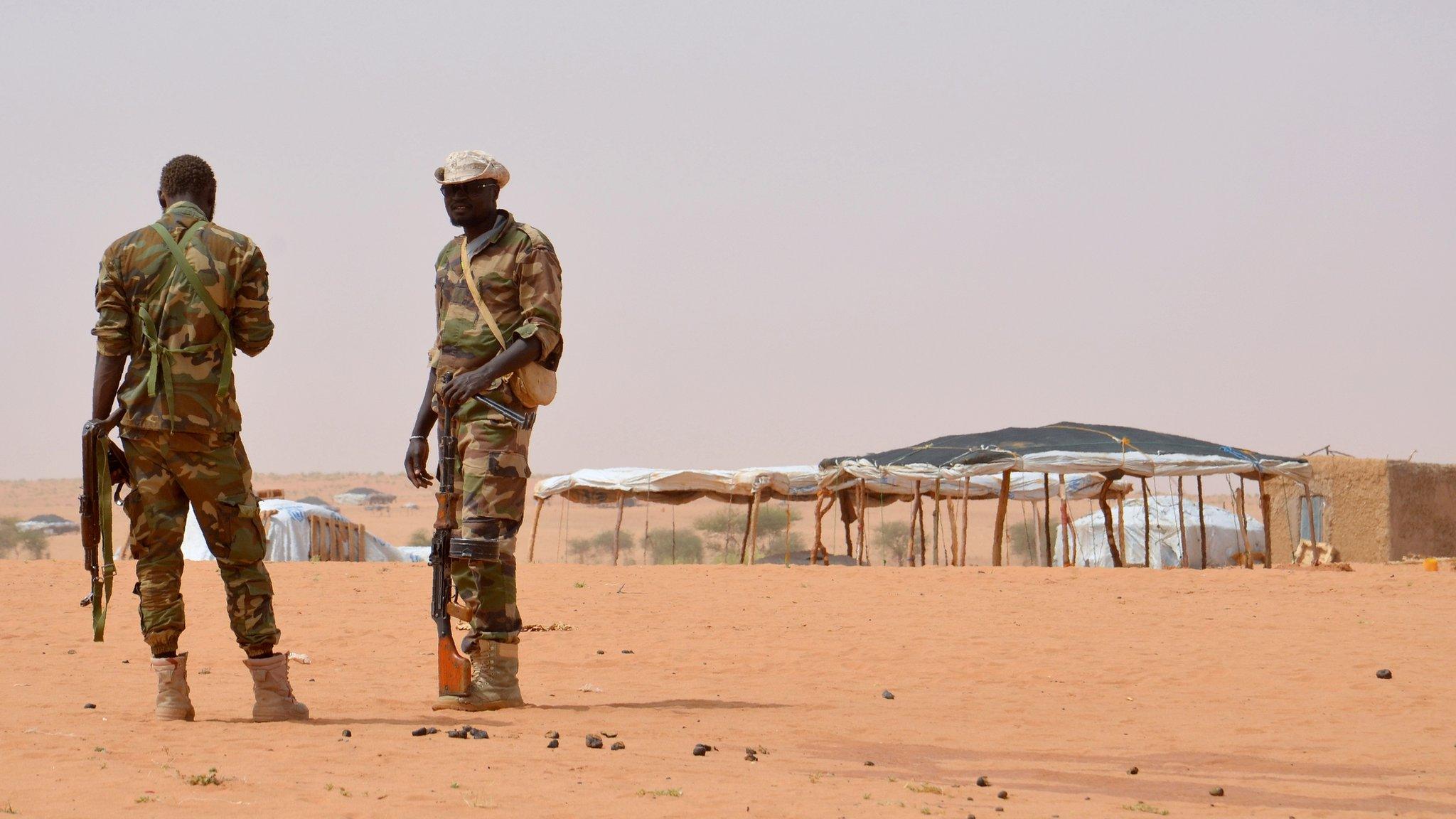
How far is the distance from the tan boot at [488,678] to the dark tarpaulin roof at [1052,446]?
17470 mm

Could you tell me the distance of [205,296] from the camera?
17.7ft

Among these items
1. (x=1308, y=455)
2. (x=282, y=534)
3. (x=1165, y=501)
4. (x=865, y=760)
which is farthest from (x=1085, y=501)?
(x=865, y=760)

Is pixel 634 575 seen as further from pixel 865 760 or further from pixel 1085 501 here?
pixel 1085 501

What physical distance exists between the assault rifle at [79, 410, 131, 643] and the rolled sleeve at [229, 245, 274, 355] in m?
0.52

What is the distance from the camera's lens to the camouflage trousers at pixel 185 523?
5.34m

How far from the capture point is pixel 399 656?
29.2 ft

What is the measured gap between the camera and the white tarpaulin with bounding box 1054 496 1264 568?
32312 mm

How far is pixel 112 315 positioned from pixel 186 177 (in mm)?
621

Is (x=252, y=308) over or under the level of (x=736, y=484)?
over

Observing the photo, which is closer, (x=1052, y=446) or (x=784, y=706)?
(x=784, y=706)

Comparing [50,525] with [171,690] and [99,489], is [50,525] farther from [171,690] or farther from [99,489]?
[171,690]

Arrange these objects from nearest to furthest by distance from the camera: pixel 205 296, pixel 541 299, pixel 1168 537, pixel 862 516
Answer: pixel 205 296 < pixel 541 299 < pixel 862 516 < pixel 1168 537

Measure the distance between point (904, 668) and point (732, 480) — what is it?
18.7 meters

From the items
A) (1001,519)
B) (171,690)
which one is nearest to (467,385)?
(171,690)
